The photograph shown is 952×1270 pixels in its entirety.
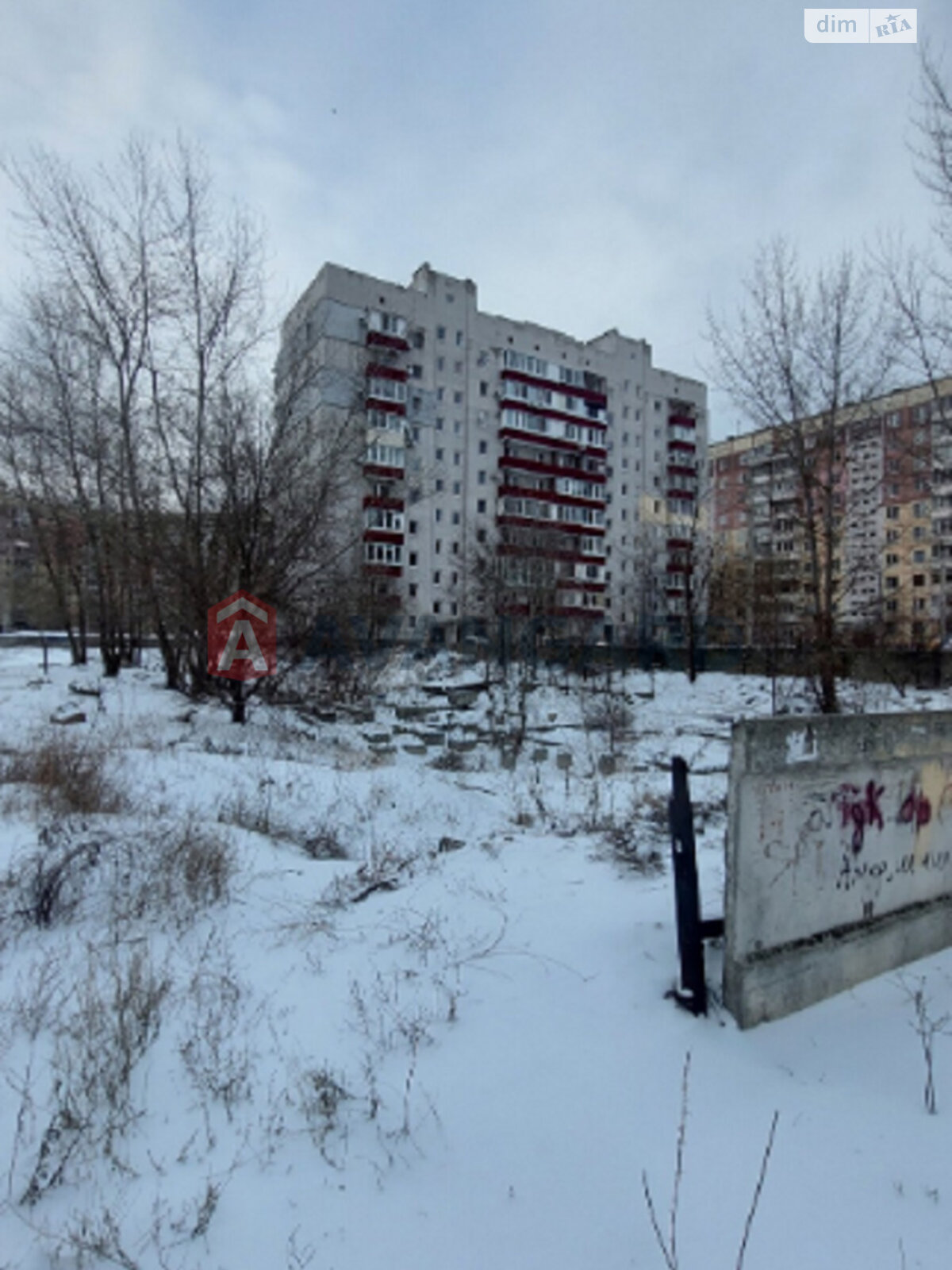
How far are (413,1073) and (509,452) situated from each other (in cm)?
4728

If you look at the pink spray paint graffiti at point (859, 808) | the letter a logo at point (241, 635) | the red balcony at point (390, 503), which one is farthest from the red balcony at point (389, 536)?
the pink spray paint graffiti at point (859, 808)

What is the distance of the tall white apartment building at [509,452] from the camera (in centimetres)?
3916

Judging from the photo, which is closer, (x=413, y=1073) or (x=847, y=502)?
(x=413, y=1073)

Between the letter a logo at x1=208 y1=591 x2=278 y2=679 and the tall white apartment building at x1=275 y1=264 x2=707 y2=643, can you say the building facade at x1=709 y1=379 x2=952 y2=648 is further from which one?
the letter a logo at x1=208 y1=591 x2=278 y2=679

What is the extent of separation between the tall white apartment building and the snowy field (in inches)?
973

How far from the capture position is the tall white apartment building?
3916cm

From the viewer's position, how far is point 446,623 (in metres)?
40.3

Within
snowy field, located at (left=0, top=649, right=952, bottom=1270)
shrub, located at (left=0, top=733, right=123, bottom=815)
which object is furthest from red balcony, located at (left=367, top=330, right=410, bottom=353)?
snowy field, located at (left=0, top=649, right=952, bottom=1270)

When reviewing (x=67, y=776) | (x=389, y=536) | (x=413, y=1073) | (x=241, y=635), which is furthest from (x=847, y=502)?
(x=389, y=536)

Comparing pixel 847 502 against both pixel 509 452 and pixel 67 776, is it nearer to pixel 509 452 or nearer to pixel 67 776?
pixel 67 776

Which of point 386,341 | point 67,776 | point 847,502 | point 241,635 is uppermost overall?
point 386,341

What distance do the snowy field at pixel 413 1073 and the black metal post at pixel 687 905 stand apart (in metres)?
0.10

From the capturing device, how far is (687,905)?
2.70 m

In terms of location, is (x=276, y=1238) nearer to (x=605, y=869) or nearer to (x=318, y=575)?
(x=605, y=869)
